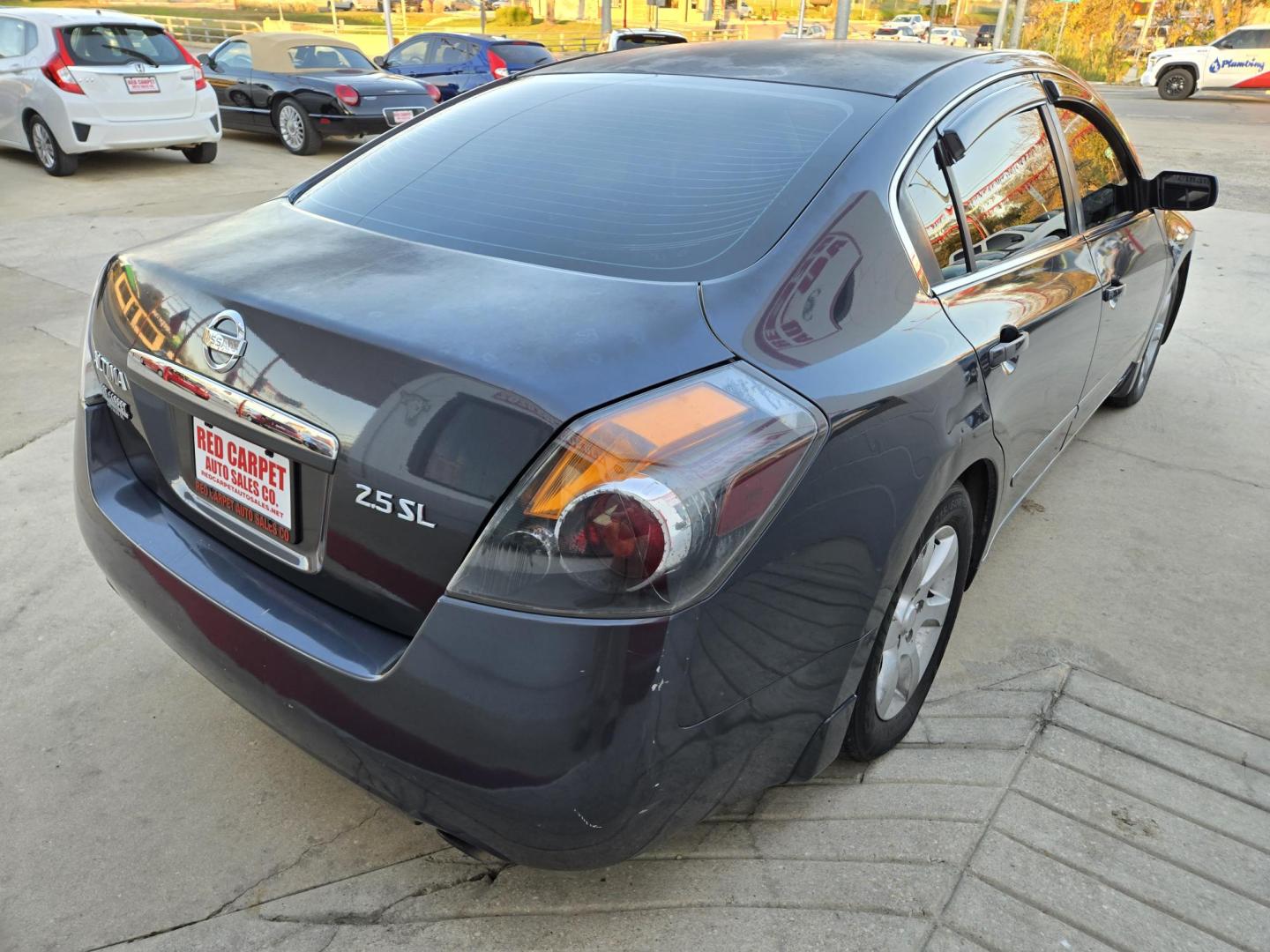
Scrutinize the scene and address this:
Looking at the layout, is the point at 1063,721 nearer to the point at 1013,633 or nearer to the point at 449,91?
the point at 1013,633

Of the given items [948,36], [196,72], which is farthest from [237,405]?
[948,36]

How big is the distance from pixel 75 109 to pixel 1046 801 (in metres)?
10.3

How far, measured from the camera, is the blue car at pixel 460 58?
13.5m

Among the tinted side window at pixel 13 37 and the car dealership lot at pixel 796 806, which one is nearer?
the car dealership lot at pixel 796 806

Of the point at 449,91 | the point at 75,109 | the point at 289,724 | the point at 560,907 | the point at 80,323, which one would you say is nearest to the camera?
the point at 289,724

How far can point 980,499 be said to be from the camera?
2576 millimetres

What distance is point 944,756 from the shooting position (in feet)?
8.04

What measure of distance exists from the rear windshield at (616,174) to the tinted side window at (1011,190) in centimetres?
37

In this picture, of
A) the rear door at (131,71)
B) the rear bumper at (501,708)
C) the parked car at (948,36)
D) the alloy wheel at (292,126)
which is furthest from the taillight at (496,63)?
the parked car at (948,36)

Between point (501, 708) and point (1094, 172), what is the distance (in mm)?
2912

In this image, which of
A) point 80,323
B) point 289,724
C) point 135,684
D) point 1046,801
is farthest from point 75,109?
point 1046,801

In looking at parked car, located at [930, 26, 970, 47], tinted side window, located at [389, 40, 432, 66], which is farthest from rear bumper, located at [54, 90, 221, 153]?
parked car, located at [930, 26, 970, 47]

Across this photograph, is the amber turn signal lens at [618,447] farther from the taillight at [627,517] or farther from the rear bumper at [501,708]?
the rear bumper at [501,708]

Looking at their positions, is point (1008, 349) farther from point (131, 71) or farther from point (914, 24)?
point (914, 24)
